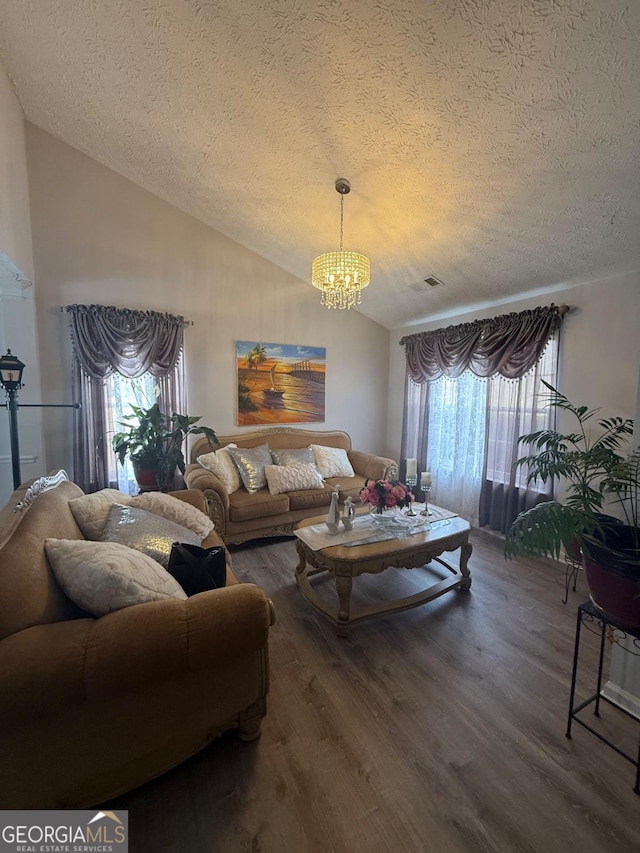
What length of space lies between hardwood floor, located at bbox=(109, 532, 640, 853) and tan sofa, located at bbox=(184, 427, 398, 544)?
1148 millimetres

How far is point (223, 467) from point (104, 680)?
239 cm

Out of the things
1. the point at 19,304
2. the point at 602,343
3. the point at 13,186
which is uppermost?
the point at 13,186

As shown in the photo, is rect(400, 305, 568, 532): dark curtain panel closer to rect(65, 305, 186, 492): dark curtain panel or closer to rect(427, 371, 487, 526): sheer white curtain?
rect(427, 371, 487, 526): sheer white curtain

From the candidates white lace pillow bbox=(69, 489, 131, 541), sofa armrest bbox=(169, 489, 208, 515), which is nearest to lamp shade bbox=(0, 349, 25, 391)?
white lace pillow bbox=(69, 489, 131, 541)

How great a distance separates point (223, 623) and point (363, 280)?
2.36 m

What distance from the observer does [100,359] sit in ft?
10.4

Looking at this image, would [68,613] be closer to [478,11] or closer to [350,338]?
[478,11]

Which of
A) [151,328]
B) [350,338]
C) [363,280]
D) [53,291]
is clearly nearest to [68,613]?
[363,280]

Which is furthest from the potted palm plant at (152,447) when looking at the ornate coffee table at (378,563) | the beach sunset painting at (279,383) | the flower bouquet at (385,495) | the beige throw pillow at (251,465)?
the flower bouquet at (385,495)

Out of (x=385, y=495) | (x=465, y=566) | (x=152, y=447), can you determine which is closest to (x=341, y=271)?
(x=385, y=495)

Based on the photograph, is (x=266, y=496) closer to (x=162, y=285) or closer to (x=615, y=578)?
(x=162, y=285)

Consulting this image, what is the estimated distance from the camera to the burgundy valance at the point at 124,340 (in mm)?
3102

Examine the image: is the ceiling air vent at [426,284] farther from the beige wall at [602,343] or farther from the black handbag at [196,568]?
the black handbag at [196,568]

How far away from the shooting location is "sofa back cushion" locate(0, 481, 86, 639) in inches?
41.1
